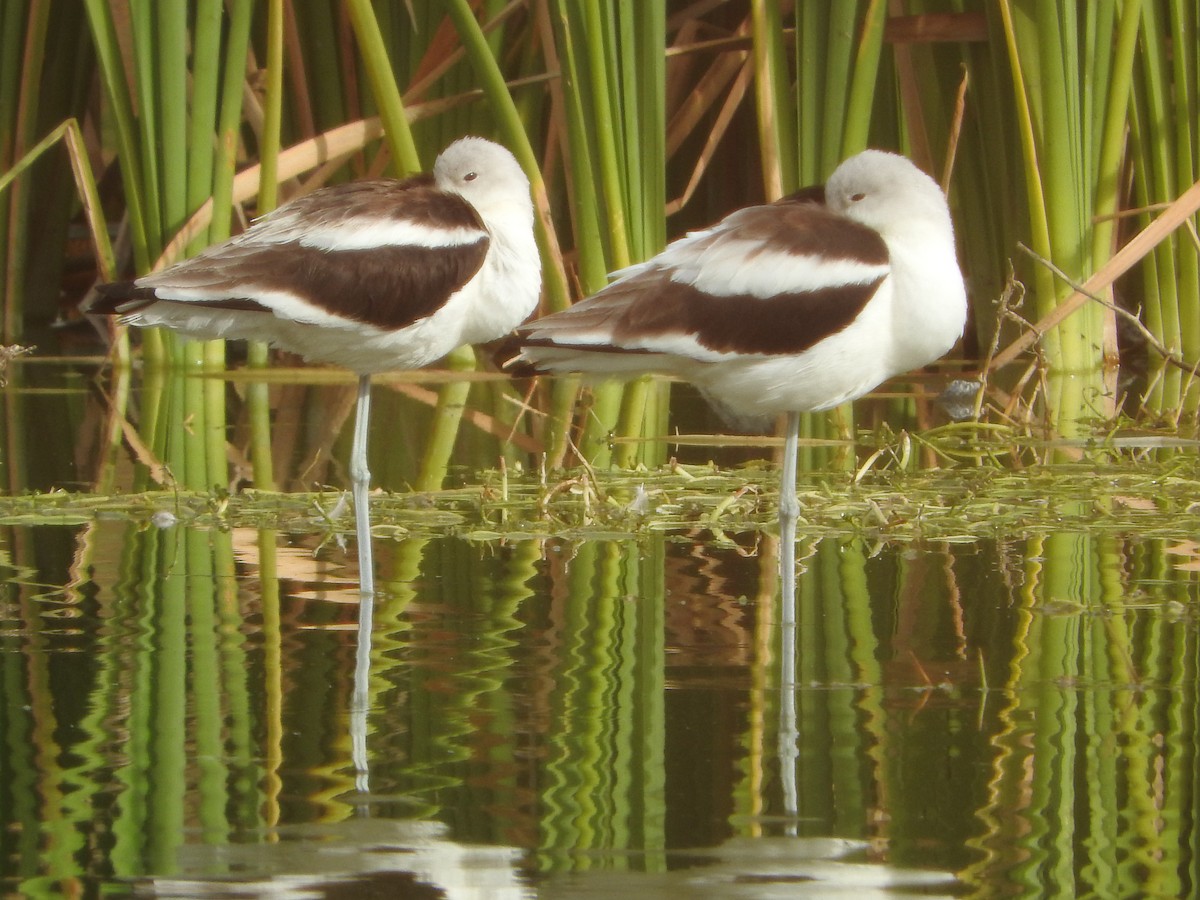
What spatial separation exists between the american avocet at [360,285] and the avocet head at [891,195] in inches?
35.6

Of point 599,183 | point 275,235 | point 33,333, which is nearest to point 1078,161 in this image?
point 599,183

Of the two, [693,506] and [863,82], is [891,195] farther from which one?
[863,82]

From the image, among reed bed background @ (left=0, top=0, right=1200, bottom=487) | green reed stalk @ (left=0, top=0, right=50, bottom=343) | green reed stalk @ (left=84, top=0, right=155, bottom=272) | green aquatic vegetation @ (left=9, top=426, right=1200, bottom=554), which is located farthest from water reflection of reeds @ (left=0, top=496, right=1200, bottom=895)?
green reed stalk @ (left=0, top=0, right=50, bottom=343)

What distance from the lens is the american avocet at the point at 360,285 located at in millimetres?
4633

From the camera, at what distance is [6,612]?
411cm

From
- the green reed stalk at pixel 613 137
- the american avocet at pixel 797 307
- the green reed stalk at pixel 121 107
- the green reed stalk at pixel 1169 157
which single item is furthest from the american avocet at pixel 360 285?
the green reed stalk at pixel 1169 157

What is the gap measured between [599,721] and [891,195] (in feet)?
5.32

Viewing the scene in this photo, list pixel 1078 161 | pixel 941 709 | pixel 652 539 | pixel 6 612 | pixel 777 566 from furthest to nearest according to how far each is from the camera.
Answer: pixel 1078 161, pixel 652 539, pixel 777 566, pixel 6 612, pixel 941 709

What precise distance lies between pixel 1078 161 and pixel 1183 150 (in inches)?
19.0

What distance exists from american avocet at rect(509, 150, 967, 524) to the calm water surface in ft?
1.70

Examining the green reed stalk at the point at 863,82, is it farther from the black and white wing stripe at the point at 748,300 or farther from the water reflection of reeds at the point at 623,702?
the black and white wing stripe at the point at 748,300

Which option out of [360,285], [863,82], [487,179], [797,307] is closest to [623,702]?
[797,307]

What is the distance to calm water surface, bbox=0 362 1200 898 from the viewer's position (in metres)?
2.62

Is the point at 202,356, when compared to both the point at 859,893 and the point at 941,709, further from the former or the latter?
the point at 859,893
